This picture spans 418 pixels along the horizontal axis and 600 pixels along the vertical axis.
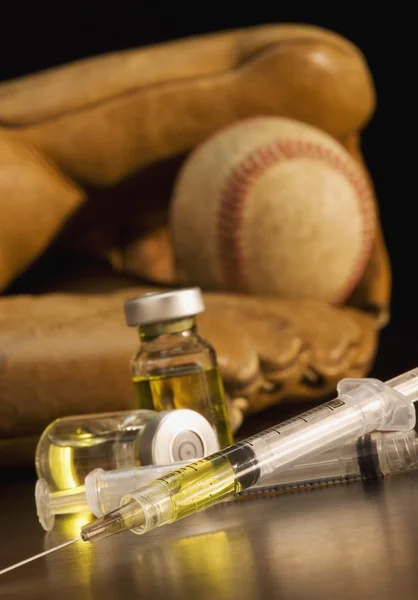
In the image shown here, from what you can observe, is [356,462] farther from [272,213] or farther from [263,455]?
[272,213]

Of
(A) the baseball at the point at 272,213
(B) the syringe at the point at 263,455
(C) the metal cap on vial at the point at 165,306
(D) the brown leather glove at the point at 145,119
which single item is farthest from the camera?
(D) the brown leather glove at the point at 145,119

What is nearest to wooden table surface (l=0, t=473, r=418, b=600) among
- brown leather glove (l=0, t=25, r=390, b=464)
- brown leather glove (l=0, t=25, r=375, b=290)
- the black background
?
brown leather glove (l=0, t=25, r=390, b=464)

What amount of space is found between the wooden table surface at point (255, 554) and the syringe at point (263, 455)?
1.2 inches

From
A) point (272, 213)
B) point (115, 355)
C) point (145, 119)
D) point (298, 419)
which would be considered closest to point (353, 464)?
point (298, 419)

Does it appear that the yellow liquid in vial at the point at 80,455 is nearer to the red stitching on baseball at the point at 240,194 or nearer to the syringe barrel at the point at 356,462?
the syringe barrel at the point at 356,462

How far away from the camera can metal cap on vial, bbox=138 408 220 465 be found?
1145 millimetres

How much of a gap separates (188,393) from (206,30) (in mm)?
2972

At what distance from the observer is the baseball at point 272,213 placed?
7.47 ft

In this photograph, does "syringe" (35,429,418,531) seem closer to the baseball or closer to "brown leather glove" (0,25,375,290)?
the baseball

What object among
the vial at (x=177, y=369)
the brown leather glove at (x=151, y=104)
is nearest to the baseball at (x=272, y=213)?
the brown leather glove at (x=151, y=104)

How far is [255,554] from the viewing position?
34.0 inches

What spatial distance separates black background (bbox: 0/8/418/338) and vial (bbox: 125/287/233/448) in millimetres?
2663

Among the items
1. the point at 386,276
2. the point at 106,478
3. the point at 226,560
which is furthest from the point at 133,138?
the point at 226,560

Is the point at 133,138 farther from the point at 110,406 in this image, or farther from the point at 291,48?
the point at 110,406
